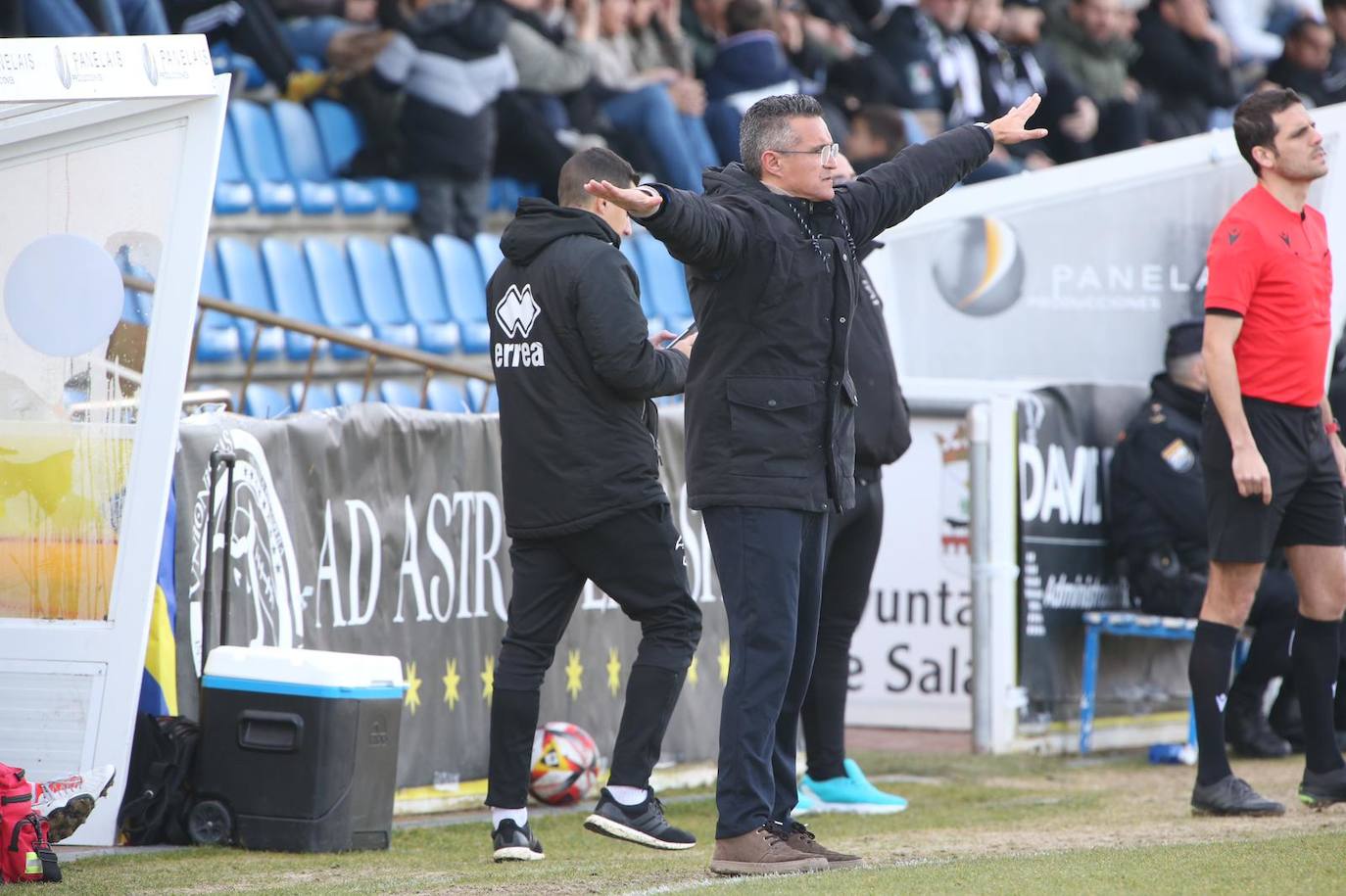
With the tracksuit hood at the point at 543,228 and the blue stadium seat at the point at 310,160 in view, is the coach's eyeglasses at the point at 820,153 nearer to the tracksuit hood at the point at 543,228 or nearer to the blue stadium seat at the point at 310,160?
the tracksuit hood at the point at 543,228

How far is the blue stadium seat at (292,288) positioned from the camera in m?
10.7

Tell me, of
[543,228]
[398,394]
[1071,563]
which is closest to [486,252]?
[398,394]

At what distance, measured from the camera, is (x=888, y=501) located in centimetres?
913

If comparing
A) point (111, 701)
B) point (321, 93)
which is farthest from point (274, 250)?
point (111, 701)

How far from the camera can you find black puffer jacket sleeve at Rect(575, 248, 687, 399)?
5.69 meters

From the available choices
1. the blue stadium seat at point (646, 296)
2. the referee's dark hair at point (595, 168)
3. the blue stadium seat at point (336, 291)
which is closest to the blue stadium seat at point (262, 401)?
the blue stadium seat at point (336, 291)

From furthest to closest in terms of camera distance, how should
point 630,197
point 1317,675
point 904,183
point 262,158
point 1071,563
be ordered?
1. point 262,158
2. point 1071,563
3. point 1317,675
4. point 904,183
5. point 630,197

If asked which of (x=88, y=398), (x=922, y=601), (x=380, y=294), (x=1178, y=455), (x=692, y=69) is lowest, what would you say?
(x=922, y=601)

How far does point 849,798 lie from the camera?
6.95 meters

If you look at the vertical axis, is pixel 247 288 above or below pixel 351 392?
above

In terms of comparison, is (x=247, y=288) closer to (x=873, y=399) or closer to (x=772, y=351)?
(x=873, y=399)

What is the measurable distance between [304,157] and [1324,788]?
7.52 metres

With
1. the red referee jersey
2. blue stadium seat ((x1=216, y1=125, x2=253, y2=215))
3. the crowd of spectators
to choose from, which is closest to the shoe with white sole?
the red referee jersey

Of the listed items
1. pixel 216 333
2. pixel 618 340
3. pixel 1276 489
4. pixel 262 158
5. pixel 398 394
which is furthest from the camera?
pixel 262 158
